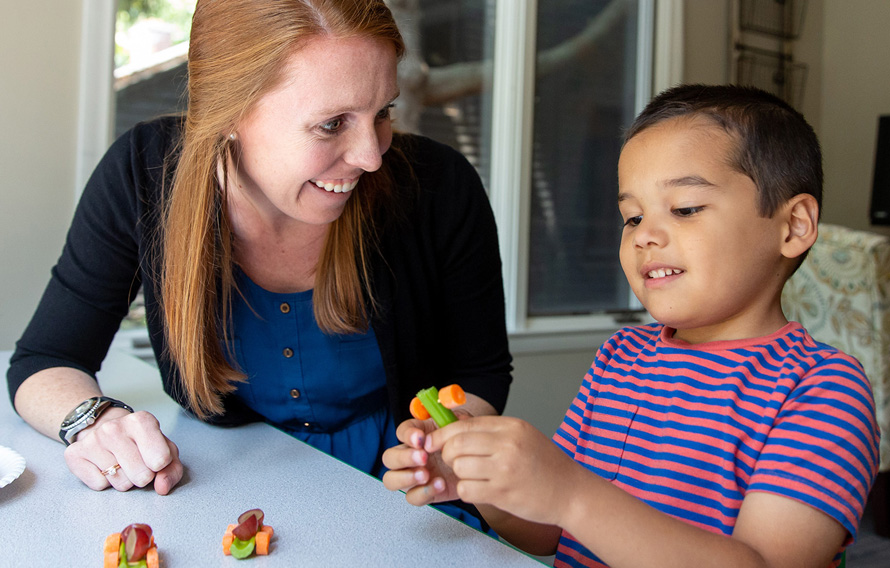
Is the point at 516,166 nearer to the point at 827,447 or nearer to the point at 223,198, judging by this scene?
the point at 223,198

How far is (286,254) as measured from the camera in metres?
1.26

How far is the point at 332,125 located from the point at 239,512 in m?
0.52

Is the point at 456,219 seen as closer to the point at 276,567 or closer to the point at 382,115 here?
the point at 382,115

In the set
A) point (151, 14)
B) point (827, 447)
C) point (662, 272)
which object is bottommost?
point (827, 447)

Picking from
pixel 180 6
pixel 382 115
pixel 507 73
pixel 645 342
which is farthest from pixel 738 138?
pixel 507 73

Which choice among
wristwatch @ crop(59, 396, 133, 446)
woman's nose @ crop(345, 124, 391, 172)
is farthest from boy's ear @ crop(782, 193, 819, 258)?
wristwatch @ crop(59, 396, 133, 446)

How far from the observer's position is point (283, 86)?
102cm

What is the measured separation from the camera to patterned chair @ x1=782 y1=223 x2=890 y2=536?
2.25 meters

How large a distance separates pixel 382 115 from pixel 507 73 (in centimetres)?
189

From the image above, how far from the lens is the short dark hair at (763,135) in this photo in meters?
0.79

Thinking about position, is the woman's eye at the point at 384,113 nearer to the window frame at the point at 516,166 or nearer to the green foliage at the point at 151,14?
the green foliage at the point at 151,14

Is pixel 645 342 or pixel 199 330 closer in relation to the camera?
pixel 645 342

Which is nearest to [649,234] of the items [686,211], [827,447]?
[686,211]

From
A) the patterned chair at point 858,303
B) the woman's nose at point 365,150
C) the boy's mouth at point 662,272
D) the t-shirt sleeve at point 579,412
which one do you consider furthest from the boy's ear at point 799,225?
the patterned chair at point 858,303
